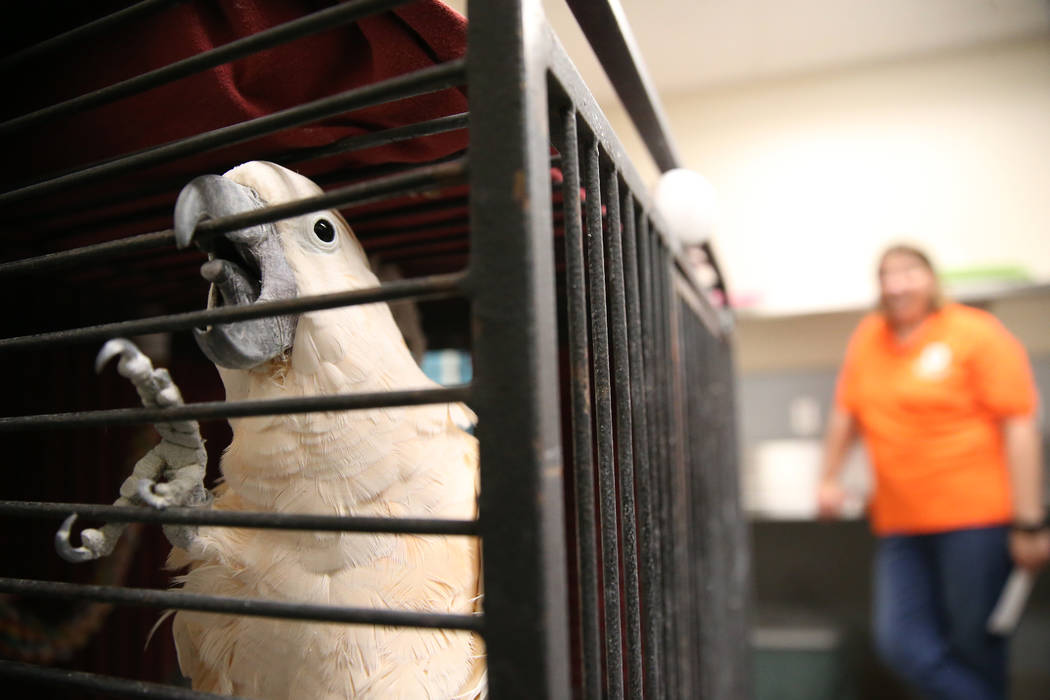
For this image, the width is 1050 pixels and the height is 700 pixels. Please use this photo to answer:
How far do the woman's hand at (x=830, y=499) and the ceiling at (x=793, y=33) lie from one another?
5.12 feet

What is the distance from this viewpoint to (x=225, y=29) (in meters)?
0.50

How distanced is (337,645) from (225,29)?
1.76 feet

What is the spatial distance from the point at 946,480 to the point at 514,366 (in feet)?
6.35

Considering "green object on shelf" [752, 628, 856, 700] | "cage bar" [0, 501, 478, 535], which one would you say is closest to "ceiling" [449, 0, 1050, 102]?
"cage bar" [0, 501, 478, 535]

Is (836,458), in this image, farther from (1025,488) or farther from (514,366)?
(514,366)

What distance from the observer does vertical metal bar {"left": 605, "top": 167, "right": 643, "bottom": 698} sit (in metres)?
0.50

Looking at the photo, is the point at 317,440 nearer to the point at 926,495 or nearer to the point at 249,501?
the point at 249,501

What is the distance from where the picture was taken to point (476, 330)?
13.0 inches

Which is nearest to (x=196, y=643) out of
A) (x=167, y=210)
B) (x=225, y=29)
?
(x=167, y=210)

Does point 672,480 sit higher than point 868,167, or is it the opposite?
point 868,167

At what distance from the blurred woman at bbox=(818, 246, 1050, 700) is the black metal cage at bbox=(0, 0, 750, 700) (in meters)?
1.09

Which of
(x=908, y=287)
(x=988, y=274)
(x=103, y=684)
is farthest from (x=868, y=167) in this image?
(x=103, y=684)

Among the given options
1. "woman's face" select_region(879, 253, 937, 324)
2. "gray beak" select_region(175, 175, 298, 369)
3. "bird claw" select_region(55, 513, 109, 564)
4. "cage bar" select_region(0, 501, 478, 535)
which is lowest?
"bird claw" select_region(55, 513, 109, 564)

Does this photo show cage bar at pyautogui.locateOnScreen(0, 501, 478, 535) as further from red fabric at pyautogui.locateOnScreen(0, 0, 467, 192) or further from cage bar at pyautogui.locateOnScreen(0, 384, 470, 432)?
red fabric at pyautogui.locateOnScreen(0, 0, 467, 192)
